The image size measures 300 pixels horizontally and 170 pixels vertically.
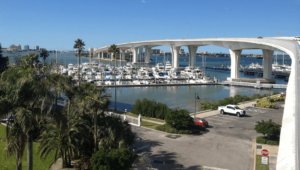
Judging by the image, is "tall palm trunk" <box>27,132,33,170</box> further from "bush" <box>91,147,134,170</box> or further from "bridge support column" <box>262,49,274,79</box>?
"bridge support column" <box>262,49,274,79</box>

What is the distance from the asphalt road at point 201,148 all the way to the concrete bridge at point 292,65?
656cm

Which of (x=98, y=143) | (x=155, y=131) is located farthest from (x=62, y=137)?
(x=155, y=131)

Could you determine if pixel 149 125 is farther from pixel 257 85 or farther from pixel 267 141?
pixel 257 85

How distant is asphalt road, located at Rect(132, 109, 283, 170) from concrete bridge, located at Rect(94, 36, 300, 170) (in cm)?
656

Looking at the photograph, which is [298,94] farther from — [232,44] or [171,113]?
[232,44]

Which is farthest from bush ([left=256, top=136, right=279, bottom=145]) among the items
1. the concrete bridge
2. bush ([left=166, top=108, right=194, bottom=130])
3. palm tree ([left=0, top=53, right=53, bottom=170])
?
palm tree ([left=0, top=53, right=53, bottom=170])

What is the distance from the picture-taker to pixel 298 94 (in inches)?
314

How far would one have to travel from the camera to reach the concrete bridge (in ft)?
17.0

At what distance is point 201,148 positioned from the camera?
1852 centimetres

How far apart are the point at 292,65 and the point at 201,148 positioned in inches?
316

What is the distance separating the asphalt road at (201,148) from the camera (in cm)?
1566

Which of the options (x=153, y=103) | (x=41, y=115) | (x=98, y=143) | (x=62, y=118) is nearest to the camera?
(x=41, y=115)

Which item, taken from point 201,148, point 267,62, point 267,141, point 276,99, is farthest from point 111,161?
point 267,62

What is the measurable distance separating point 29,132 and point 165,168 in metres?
7.59
